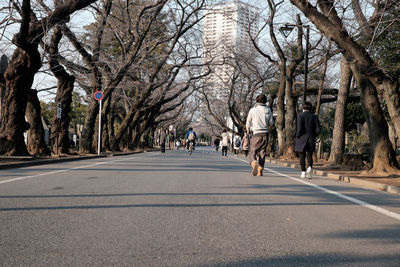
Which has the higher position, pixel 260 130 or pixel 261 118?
pixel 261 118

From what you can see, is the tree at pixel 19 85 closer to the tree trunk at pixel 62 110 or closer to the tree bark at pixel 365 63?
the tree trunk at pixel 62 110

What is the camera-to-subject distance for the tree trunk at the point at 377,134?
12383 millimetres

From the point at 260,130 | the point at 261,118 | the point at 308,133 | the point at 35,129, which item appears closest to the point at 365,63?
the point at 308,133

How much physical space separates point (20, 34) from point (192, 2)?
1413 cm

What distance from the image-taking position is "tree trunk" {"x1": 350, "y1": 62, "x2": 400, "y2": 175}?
1238 centimetres

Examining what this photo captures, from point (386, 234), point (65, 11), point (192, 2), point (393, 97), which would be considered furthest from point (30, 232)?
point (192, 2)

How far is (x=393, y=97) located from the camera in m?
11.8

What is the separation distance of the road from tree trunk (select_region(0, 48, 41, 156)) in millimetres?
7230

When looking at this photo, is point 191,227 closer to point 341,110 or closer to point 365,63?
point 365,63

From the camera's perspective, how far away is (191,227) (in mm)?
4590

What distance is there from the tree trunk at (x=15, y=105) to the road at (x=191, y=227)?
723cm

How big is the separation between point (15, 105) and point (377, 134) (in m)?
11.6

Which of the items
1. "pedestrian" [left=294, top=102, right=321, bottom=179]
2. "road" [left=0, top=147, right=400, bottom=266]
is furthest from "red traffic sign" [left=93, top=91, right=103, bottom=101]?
"road" [left=0, top=147, right=400, bottom=266]

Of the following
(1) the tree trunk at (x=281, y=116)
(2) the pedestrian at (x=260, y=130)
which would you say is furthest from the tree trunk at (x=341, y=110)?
(1) the tree trunk at (x=281, y=116)
